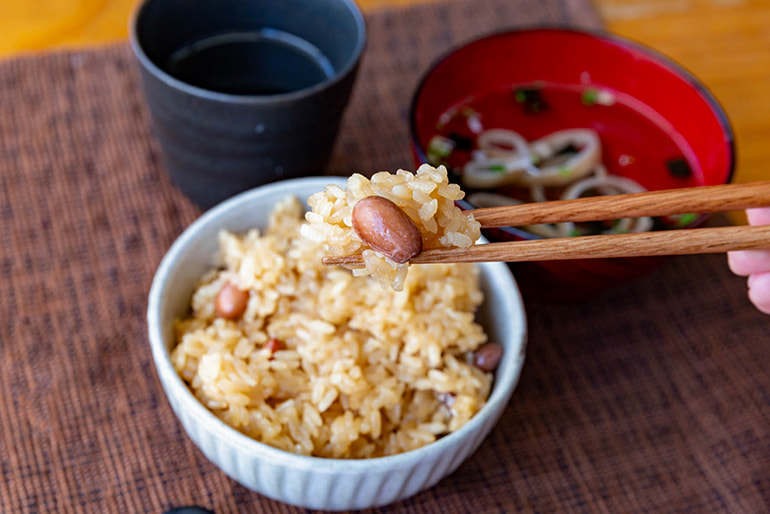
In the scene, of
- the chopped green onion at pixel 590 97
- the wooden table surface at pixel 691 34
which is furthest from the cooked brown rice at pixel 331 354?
the wooden table surface at pixel 691 34

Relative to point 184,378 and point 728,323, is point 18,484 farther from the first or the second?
point 728,323

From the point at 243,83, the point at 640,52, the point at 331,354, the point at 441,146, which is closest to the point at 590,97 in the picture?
the point at 640,52

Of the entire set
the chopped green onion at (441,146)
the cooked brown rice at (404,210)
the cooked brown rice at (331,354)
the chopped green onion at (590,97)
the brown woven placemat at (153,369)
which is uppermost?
the cooked brown rice at (404,210)

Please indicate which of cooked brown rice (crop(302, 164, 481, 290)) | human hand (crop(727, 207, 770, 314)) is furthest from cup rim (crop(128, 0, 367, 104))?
human hand (crop(727, 207, 770, 314))

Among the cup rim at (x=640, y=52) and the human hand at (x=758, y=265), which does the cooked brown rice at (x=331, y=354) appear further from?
the human hand at (x=758, y=265)

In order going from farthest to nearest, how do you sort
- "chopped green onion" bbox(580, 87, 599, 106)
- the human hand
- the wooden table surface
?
the wooden table surface < "chopped green onion" bbox(580, 87, 599, 106) < the human hand

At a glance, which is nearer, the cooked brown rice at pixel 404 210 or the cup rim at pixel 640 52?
the cooked brown rice at pixel 404 210

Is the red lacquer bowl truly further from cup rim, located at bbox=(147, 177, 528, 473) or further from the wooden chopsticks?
the wooden chopsticks
